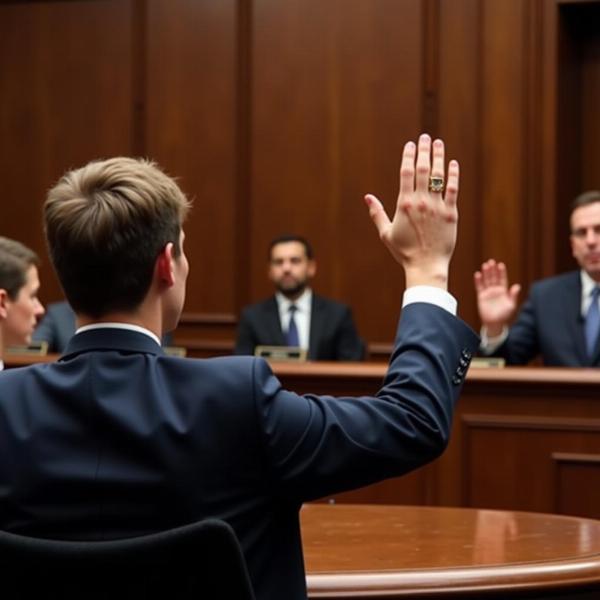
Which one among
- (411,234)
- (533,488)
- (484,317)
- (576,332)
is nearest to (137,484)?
(411,234)

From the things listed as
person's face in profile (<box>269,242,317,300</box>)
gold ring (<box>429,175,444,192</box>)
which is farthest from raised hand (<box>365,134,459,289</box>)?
person's face in profile (<box>269,242,317,300</box>)

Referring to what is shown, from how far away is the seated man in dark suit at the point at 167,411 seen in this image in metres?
1.39

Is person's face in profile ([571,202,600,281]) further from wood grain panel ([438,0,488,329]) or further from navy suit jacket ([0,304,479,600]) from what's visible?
navy suit jacket ([0,304,479,600])

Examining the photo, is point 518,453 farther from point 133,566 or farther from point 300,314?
point 133,566

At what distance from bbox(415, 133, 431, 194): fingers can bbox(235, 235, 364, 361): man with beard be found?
534cm

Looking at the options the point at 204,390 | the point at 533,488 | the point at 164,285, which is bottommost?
the point at 533,488

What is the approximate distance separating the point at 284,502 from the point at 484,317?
3.80m

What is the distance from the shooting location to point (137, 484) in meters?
1.38

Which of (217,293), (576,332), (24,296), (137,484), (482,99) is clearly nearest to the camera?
(137,484)

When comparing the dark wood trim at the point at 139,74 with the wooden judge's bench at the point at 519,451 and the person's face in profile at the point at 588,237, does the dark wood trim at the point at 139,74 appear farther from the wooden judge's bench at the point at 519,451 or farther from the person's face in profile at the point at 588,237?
the wooden judge's bench at the point at 519,451

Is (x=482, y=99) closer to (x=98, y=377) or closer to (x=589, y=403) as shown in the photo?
(x=589, y=403)

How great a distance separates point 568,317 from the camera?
556 centimetres

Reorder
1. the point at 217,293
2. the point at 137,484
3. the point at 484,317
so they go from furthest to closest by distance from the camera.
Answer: the point at 217,293 < the point at 484,317 < the point at 137,484

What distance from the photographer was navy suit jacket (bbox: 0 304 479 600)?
139cm
